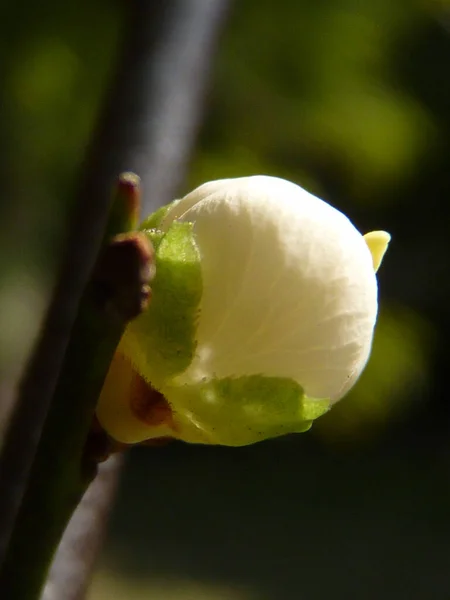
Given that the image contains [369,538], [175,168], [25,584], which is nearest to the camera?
[25,584]

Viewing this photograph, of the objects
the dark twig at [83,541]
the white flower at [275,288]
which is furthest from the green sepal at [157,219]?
the dark twig at [83,541]

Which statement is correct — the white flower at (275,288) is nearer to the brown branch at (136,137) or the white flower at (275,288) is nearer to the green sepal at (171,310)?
the green sepal at (171,310)

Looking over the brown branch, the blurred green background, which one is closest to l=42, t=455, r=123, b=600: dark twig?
the brown branch

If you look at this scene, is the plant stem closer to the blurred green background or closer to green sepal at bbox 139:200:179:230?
green sepal at bbox 139:200:179:230

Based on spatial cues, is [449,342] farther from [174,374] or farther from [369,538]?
[174,374]

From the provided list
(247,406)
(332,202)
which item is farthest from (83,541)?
(332,202)

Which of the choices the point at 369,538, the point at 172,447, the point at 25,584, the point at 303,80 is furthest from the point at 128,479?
the point at 25,584

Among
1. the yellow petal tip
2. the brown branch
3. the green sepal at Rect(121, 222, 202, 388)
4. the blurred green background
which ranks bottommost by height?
the blurred green background

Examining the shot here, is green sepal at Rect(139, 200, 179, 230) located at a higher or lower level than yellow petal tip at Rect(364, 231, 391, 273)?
lower
